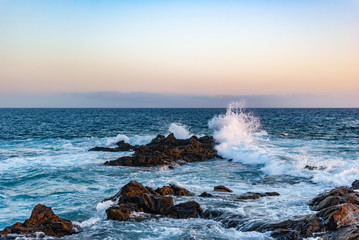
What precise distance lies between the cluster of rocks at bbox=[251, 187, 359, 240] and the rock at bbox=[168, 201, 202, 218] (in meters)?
2.02

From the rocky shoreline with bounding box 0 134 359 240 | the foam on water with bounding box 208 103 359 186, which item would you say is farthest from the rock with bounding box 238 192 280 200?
the foam on water with bounding box 208 103 359 186

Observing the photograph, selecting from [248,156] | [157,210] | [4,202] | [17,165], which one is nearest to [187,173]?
[248,156]

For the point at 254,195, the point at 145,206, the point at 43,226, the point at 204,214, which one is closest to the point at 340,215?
the point at 254,195

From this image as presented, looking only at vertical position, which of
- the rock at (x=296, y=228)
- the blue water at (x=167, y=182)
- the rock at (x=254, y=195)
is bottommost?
the blue water at (x=167, y=182)

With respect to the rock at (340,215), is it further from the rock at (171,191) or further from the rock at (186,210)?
the rock at (171,191)

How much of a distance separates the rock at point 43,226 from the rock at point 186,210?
9.78ft

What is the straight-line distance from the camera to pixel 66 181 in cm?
1606

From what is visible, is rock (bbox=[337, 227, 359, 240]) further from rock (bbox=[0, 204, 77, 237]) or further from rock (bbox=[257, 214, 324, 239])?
rock (bbox=[0, 204, 77, 237])

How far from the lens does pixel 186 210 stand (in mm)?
10406

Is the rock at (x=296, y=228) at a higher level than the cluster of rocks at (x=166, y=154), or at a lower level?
higher

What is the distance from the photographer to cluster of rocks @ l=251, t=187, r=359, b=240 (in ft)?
26.9

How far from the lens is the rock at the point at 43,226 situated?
337 inches

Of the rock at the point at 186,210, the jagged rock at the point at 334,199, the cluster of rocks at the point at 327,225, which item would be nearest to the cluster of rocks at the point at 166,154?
the rock at the point at 186,210

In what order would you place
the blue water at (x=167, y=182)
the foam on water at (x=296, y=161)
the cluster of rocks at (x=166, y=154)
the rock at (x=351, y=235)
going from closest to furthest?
the rock at (x=351, y=235) < the blue water at (x=167, y=182) < the foam on water at (x=296, y=161) < the cluster of rocks at (x=166, y=154)
